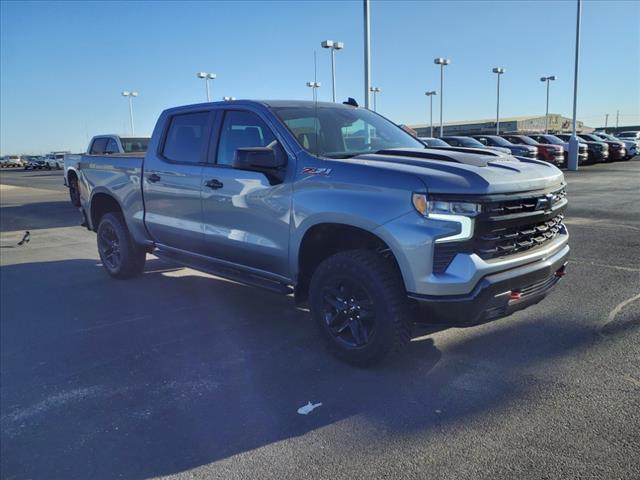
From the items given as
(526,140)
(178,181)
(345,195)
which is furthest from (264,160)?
(526,140)

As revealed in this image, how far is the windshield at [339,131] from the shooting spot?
4.39m

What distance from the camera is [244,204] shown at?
4.58 m

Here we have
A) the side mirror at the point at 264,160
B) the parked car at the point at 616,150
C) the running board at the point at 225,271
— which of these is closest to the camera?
the side mirror at the point at 264,160

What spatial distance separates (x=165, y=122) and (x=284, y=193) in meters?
2.39

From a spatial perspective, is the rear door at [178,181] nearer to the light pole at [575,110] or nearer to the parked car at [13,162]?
the light pole at [575,110]

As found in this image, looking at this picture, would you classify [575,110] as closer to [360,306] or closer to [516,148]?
[516,148]

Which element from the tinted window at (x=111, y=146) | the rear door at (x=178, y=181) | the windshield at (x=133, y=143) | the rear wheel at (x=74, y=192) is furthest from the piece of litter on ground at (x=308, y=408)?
the tinted window at (x=111, y=146)

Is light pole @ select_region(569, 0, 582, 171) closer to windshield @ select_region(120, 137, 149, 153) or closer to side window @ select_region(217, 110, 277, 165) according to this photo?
windshield @ select_region(120, 137, 149, 153)

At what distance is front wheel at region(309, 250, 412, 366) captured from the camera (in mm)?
3586

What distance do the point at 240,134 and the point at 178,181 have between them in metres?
0.96

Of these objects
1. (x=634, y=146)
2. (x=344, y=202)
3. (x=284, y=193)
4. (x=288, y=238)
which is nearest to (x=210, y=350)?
(x=288, y=238)

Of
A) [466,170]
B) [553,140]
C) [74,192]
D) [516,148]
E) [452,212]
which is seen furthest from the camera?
[553,140]

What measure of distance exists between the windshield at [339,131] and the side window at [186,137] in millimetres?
1082

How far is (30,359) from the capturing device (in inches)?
170
